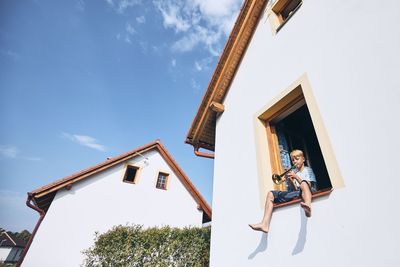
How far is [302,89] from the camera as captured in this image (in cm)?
288

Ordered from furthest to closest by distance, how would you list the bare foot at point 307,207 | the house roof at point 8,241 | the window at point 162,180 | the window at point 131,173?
the house roof at point 8,241 → the window at point 162,180 → the window at point 131,173 → the bare foot at point 307,207

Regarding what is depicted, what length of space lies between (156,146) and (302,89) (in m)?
11.2

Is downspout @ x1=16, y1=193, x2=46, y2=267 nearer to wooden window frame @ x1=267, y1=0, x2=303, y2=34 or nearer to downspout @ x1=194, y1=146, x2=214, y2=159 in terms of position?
downspout @ x1=194, y1=146, x2=214, y2=159

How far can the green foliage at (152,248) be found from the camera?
277 inches

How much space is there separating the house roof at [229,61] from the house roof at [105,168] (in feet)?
23.3

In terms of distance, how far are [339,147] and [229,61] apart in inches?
150

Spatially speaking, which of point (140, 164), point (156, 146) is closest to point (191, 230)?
point (140, 164)

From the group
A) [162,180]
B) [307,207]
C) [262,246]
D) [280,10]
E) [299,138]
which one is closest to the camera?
[307,207]

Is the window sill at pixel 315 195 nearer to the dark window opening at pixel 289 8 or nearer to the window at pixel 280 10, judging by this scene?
the window at pixel 280 10

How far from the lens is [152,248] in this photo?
23.9ft

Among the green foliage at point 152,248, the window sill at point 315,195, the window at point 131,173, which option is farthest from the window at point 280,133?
the window at point 131,173

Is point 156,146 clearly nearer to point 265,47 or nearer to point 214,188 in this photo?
point 214,188

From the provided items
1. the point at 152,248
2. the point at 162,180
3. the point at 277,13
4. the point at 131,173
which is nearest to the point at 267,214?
the point at 277,13

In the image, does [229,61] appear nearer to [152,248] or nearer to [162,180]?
[152,248]
